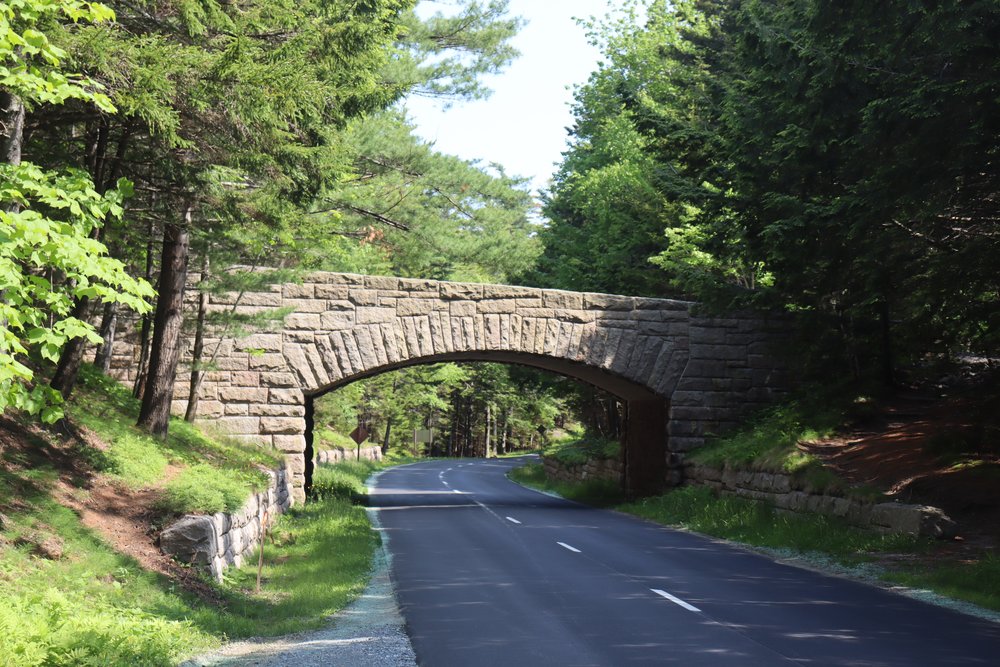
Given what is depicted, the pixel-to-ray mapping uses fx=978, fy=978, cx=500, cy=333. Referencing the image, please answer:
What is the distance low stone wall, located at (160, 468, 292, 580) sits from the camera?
33.3ft

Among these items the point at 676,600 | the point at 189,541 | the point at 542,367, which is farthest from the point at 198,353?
the point at 676,600

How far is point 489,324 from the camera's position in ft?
71.1

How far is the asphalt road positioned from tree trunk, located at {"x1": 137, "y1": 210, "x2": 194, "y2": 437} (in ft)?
13.8

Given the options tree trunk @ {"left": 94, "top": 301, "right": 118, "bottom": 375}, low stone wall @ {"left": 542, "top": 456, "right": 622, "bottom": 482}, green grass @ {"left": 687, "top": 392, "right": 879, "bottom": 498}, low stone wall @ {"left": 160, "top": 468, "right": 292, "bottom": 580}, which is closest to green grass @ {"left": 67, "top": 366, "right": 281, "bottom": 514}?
Result: low stone wall @ {"left": 160, "top": 468, "right": 292, "bottom": 580}

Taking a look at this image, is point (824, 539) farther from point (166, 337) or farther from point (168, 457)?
point (166, 337)

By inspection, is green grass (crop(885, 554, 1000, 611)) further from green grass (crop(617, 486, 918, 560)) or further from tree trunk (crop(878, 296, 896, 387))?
tree trunk (crop(878, 296, 896, 387))

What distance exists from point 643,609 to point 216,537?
4661mm

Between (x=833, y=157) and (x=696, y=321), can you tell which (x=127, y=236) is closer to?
(x=833, y=157)

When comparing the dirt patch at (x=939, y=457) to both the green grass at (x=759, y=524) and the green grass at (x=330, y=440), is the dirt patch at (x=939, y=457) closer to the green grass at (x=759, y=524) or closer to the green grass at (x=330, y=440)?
the green grass at (x=759, y=524)

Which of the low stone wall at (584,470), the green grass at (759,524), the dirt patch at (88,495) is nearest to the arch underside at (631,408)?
the green grass at (759,524)

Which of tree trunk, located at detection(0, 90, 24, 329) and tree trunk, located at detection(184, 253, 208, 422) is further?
tree trunk, located at detection(184, 253, 208, 422)

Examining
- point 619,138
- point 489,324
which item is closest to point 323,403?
point 619,138

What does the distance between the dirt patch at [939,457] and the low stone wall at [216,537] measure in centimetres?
919

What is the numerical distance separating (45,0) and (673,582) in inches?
350
